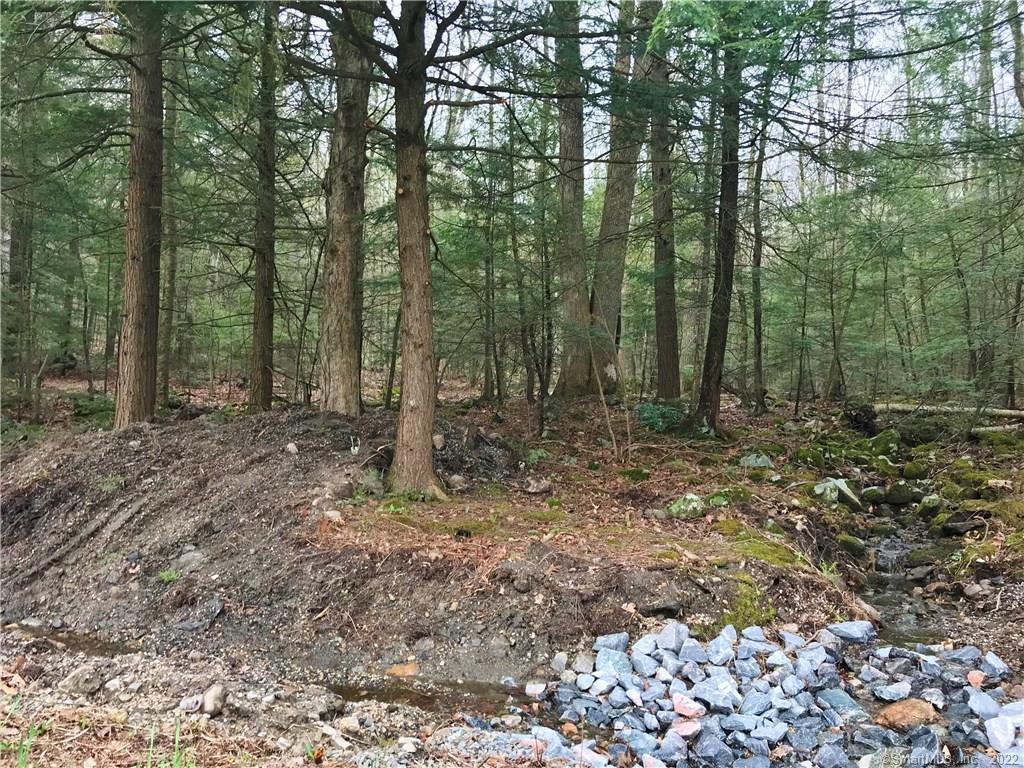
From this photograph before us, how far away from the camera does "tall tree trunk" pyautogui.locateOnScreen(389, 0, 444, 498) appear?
5.44 meters

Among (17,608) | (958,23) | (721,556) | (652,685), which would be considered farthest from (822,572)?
(17,608)

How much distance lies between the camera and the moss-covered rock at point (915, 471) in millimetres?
8203

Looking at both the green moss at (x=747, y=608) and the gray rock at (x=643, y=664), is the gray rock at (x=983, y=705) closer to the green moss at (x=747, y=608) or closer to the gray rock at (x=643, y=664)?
the green moss at (x=747, y=608)

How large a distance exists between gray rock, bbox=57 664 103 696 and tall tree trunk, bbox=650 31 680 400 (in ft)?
19.9

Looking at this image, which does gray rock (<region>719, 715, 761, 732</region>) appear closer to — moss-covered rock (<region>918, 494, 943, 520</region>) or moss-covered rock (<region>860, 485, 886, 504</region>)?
moss-covered rock (<region>918, 494, 943, 520</region>)

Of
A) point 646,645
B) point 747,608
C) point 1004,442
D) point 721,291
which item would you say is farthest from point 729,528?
point 1004,442

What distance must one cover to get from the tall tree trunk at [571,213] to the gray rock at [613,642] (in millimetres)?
4064

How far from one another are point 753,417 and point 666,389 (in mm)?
1797

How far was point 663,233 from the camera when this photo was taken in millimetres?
8961

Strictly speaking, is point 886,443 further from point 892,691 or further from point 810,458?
point 892,691

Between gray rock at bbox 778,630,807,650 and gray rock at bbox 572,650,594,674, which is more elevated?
gray rock at bbox 778,630,807,650

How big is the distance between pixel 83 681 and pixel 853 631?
471 cm

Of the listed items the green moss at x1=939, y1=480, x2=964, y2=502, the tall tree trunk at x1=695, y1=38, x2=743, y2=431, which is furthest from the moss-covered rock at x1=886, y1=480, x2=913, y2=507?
the tall tree trunk at x1=695, y1=38, x2=743, y2=431

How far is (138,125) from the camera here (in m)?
7.18
